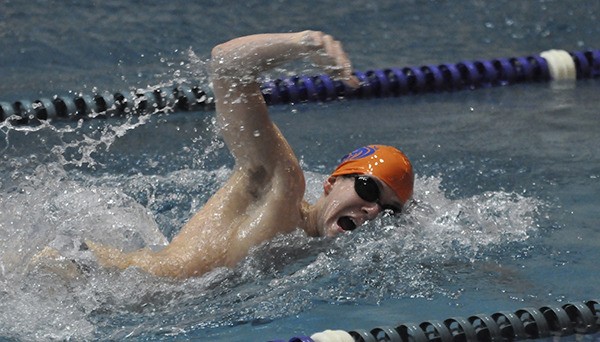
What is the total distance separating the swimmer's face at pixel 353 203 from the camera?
3.05m

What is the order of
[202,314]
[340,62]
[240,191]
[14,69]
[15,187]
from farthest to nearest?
[14,69] → [15,187] → [240,191] → [202,314] → [340,62]

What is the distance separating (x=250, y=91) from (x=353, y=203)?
0.41m

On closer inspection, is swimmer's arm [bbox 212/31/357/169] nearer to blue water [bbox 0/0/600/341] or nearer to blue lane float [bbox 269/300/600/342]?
blue water [bbox 0/0/600/341]

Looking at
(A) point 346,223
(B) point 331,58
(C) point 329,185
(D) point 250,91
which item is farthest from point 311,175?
(B) point 331,58

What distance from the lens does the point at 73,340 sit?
2752 mm

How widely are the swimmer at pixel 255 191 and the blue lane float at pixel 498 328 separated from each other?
40 cm

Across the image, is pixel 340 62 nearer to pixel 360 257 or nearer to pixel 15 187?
pixel 360 257

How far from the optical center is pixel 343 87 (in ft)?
16.8

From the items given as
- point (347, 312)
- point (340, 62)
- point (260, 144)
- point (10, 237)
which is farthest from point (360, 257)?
point (10, 237)

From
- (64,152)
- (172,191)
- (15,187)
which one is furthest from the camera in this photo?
(64,152)

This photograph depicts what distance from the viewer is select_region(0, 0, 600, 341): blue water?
117 inches

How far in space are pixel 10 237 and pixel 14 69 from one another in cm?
226

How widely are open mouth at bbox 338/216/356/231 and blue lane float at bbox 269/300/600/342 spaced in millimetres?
391

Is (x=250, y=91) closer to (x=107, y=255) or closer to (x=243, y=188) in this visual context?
(x=243, y=188)
